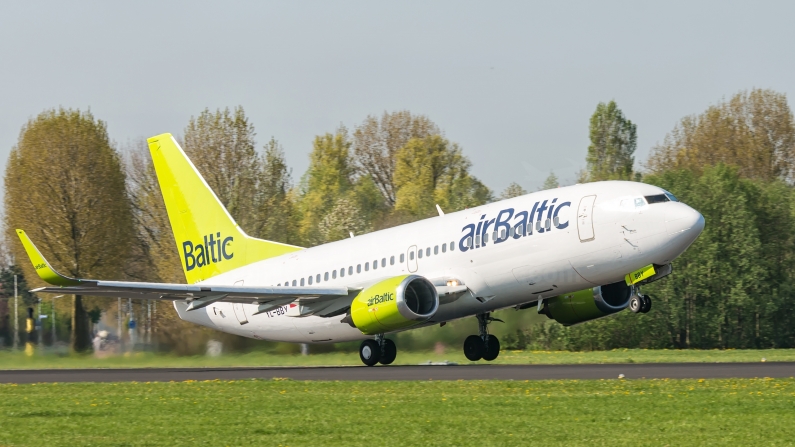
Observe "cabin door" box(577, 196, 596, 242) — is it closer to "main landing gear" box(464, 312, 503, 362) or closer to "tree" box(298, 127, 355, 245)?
"main landing gear" box(464, 312, 503, 362)

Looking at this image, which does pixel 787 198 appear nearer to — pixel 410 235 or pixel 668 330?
pixel 668 330

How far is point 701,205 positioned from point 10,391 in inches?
1728

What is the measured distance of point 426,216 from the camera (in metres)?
Answer: 69.2

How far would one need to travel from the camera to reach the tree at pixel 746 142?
8656 cm

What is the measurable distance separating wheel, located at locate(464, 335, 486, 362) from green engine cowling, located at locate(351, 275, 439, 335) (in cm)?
356

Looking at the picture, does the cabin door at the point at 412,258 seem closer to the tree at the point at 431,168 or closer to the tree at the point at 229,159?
the tree at the point at 229,159

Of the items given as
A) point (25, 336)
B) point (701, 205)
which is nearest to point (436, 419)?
point (25, 336)

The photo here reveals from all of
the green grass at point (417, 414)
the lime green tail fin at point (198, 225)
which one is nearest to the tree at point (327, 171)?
the lime green tail fin at point (198, 225)

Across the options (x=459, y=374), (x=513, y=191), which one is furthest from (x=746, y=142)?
(x=459, y=374)

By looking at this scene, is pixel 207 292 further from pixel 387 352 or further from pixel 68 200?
pixel 68 200

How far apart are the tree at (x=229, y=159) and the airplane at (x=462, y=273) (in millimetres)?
34987

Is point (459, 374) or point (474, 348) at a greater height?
point (474, 348)

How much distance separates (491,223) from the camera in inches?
1166

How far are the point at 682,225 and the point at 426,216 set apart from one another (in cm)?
4278
